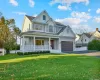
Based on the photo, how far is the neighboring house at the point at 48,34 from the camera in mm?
33372

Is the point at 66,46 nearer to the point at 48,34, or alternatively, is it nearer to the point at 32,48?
the point at 48,34

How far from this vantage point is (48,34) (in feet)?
107

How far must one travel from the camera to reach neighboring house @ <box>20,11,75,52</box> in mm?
33372

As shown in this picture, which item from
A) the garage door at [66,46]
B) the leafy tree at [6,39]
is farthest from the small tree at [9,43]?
the garage door at [66,46]

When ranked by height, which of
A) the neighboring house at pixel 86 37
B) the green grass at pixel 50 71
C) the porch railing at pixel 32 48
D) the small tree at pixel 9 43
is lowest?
the green grass at pixel 50 71

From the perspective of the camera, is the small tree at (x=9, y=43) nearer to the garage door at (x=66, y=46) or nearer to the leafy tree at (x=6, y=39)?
the leafy tree at (x=6, y=39)

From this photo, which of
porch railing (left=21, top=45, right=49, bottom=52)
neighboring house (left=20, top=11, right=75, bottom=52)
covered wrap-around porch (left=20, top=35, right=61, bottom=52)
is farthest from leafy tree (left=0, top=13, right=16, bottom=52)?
porch railing (left=21, top=45, right=49, bottom=52)

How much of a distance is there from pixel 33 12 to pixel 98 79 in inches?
1467

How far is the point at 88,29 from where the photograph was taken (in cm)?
7862

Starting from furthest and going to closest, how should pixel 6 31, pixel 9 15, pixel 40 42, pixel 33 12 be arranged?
pixel 33 12, pixel 9 15, pixel 40 42, pixel 6 31

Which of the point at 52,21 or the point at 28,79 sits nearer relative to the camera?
the point at 28,79

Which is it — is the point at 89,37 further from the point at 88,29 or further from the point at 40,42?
the point at 40,42

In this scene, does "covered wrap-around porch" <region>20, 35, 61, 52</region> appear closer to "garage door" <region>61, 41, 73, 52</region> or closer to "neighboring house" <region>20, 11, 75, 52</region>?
"neighboring house" <region>20, 11, 75, 52</region>

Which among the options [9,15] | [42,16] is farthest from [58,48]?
[9,15]
